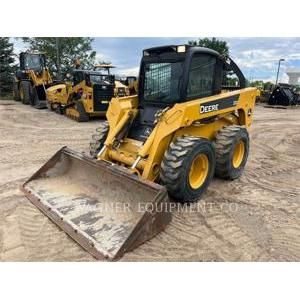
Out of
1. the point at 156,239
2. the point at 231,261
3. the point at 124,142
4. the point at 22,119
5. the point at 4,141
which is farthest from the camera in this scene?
the point at 22,119

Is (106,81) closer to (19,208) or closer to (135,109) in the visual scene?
(135,109)

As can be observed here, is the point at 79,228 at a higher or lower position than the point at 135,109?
lower

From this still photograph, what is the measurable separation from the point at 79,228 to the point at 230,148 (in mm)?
2534

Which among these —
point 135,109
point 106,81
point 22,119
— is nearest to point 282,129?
point 106,81

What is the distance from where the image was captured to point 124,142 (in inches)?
186

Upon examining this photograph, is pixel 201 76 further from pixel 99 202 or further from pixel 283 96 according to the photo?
pixel 283 96

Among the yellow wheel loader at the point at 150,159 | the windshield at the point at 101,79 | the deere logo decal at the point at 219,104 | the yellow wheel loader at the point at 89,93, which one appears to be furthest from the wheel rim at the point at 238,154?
the windshield at the point at 101,79

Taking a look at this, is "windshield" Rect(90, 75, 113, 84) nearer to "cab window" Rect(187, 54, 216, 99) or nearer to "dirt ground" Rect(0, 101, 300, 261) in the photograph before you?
"dirt ground" Rect(0, 101, 300, 261)

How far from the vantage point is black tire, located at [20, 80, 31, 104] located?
1581cm

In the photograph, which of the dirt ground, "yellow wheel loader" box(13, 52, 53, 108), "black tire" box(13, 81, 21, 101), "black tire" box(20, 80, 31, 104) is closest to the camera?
the dirt ground

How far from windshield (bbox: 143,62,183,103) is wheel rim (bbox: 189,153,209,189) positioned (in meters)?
0.91

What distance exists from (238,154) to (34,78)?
1216cm

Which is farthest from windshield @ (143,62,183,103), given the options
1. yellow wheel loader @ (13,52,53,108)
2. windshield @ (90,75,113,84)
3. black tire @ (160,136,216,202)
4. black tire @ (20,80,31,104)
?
black tire @ (20,80,31,104)

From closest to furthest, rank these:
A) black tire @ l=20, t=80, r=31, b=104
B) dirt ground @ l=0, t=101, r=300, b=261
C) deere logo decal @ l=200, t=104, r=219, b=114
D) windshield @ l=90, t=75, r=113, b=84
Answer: dirt ground @ l=0, t=101, r=300, b=261 → deere logo decal @ l=200, t=104, r=219, b=114 → windshield @ l=90, t=75, r=113, b=84 → black tire @ l=20, t=80, r=31, b=104
